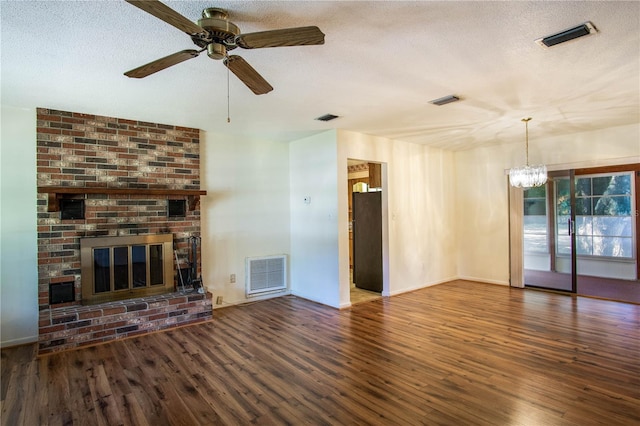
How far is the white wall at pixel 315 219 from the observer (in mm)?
4914

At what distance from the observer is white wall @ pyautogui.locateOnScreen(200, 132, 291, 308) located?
16.3ft

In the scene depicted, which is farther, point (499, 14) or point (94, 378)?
point (94, 378)

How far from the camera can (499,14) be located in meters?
2.09

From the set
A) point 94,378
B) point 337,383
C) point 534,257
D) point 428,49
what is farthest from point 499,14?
point 534,257

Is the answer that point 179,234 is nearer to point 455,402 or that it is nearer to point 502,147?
point 455,402

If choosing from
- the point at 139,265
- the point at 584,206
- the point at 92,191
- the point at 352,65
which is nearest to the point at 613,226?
the point at 584,206

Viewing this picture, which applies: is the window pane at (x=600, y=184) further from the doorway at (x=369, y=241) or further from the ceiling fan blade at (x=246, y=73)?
the ceiling fan blade at (x=246, y=73)

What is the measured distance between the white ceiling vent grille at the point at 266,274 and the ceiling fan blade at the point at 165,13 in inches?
152

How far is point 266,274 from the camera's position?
5434mm

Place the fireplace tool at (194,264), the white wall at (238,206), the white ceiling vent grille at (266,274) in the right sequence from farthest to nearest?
1. the white ceiling vent grille at (266,274)
2. the white wall at (238,206)
3. the fireplace tool at (194,264)

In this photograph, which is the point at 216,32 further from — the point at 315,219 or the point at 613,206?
the point at 613,206

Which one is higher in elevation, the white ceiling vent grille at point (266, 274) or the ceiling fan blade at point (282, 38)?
the ceiling fan blade at point (282, 38)

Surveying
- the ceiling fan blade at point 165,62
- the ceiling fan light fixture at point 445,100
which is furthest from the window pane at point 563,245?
the ceiling fan blade at point 165,62

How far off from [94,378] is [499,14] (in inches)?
156
